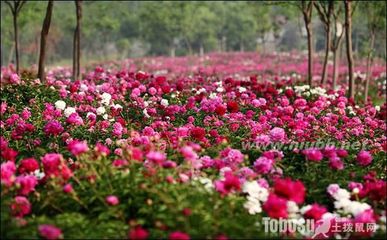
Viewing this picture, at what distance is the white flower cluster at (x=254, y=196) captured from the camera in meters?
4.18

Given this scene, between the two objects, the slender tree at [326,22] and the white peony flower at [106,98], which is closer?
the white peony flower at [106,98]

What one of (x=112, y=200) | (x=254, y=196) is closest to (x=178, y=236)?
(x=112, y=200)

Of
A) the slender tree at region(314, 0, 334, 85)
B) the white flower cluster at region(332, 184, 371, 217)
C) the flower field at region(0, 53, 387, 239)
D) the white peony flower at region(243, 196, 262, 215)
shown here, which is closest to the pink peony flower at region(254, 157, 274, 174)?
the flower field at region(0, 53, 387, 239)

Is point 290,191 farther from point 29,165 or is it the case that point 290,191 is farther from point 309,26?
point 309,26

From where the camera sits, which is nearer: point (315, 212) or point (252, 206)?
point (315, 212)

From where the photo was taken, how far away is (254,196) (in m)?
4.30

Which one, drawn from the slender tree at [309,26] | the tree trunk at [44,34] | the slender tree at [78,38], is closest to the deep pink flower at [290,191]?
the tree trunk at [44,34]

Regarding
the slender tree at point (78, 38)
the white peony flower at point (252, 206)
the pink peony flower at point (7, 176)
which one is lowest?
the white peony flower at point (252, 206)

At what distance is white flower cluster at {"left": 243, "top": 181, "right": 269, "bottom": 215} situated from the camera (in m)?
4.18

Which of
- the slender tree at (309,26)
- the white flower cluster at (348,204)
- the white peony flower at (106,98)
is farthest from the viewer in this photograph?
the slender tree at (309,26)

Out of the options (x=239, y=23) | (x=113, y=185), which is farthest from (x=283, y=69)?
(x=239, y=23)

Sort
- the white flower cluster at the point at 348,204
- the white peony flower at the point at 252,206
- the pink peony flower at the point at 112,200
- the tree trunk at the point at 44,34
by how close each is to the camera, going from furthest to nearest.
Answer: the tree trunk at the point at 44,34 → the white peony flower at the point at 252,206 → the white flower cluster at the point at 348,204 → the pink peony flower at the point at 112,200

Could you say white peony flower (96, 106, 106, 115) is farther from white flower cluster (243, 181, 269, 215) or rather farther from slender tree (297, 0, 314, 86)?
slender tree (297, 0, 314, 86)

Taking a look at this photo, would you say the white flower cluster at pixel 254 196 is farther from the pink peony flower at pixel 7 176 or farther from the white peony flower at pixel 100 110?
the white peony flower at pixel 100 110
